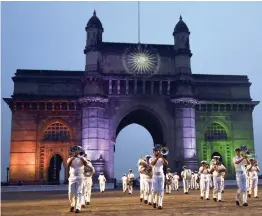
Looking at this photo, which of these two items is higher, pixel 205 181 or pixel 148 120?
pixel 148 120

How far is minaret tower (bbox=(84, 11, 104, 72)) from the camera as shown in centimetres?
3912

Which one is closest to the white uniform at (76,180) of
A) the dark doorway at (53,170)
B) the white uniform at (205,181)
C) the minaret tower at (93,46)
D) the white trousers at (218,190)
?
the white trousers at (218,190)

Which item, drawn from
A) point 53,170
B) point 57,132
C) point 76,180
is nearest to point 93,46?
point 57,132

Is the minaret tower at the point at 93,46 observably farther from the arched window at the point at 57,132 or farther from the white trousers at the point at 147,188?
the white trousers at the point at 147,188

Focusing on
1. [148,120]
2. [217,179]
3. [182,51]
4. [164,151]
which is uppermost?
[182,51]

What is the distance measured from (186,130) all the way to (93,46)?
12448 mm

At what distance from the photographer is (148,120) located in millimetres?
44312

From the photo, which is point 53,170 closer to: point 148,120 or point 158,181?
point 148,120

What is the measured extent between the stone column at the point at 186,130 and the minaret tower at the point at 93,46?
8717 millimetres

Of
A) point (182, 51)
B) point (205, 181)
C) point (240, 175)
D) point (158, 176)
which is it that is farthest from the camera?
point (182, 51)

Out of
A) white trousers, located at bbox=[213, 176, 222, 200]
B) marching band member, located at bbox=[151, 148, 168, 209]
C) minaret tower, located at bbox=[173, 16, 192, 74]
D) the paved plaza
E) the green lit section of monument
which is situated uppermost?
minaret tower, located at bbox=[173, 16, 192, 74]

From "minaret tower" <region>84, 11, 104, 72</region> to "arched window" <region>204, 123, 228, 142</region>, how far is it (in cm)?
1358

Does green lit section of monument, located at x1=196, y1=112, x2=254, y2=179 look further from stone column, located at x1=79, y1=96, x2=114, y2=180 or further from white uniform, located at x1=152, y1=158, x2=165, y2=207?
white uniform, located at x1=152, y1=158, x2=165, y2=207

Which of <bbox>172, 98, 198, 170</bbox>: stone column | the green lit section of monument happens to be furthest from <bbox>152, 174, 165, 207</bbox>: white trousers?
the green lit section of monument
